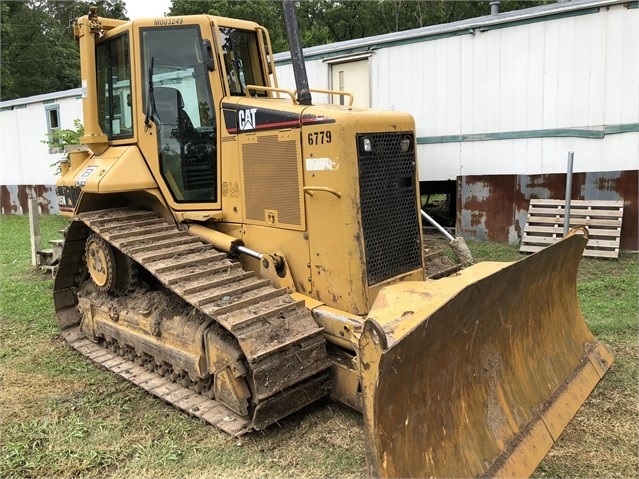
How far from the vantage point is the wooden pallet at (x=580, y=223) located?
8.44 meters

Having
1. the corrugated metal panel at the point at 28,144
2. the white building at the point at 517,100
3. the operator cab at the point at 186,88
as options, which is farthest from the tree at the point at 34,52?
the operator cab at the point at 186,88

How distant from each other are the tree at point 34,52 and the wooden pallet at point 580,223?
2802cm

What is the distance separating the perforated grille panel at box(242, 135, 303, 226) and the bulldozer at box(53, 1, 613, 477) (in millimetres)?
15

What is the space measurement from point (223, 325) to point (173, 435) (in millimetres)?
898

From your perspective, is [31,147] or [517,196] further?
[31,147]

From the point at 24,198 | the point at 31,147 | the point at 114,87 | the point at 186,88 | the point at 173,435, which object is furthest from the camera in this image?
the point at 24,198

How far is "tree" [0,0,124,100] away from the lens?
98.4 ft

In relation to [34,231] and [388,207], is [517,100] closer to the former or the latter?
[388,207]

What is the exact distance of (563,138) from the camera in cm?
904

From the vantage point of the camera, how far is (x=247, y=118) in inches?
178

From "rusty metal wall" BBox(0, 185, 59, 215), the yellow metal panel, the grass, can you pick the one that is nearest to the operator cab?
the yellow metal panel

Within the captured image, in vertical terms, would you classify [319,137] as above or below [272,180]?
above

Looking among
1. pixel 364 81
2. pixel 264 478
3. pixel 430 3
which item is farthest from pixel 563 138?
pixel 430 3

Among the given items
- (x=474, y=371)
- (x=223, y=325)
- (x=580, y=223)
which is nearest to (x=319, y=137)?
(x=223, y=325)
